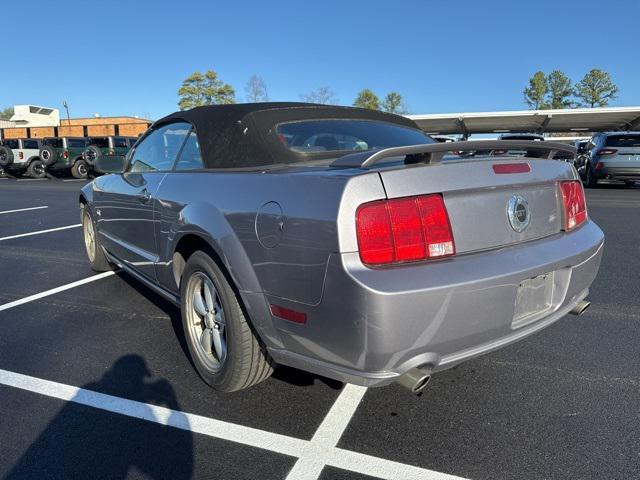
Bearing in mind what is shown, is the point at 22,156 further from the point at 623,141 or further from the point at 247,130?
the point at 247,130

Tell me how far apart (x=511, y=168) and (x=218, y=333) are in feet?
5.59

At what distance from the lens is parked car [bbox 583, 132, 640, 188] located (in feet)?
40.1

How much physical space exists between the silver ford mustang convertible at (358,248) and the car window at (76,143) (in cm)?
2086

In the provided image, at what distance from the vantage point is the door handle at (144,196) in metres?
3.22

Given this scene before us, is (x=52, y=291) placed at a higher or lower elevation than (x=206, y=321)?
lower

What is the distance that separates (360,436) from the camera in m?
2.18

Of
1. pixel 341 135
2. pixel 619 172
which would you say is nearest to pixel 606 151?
pixel 619 172

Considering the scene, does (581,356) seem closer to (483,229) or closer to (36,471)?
(483,229)

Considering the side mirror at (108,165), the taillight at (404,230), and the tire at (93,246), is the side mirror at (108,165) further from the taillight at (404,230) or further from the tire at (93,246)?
the taillight at (404,230)

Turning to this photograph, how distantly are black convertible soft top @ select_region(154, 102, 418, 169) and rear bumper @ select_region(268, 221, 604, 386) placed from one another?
2.90 feet

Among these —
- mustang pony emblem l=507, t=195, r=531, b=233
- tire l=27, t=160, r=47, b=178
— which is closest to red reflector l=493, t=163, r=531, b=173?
mustang pony emblem l=507, t=195, r=531, b=233

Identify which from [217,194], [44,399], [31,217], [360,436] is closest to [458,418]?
[360,436]

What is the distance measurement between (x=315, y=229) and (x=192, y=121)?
164cm

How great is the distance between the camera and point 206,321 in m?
2.69
